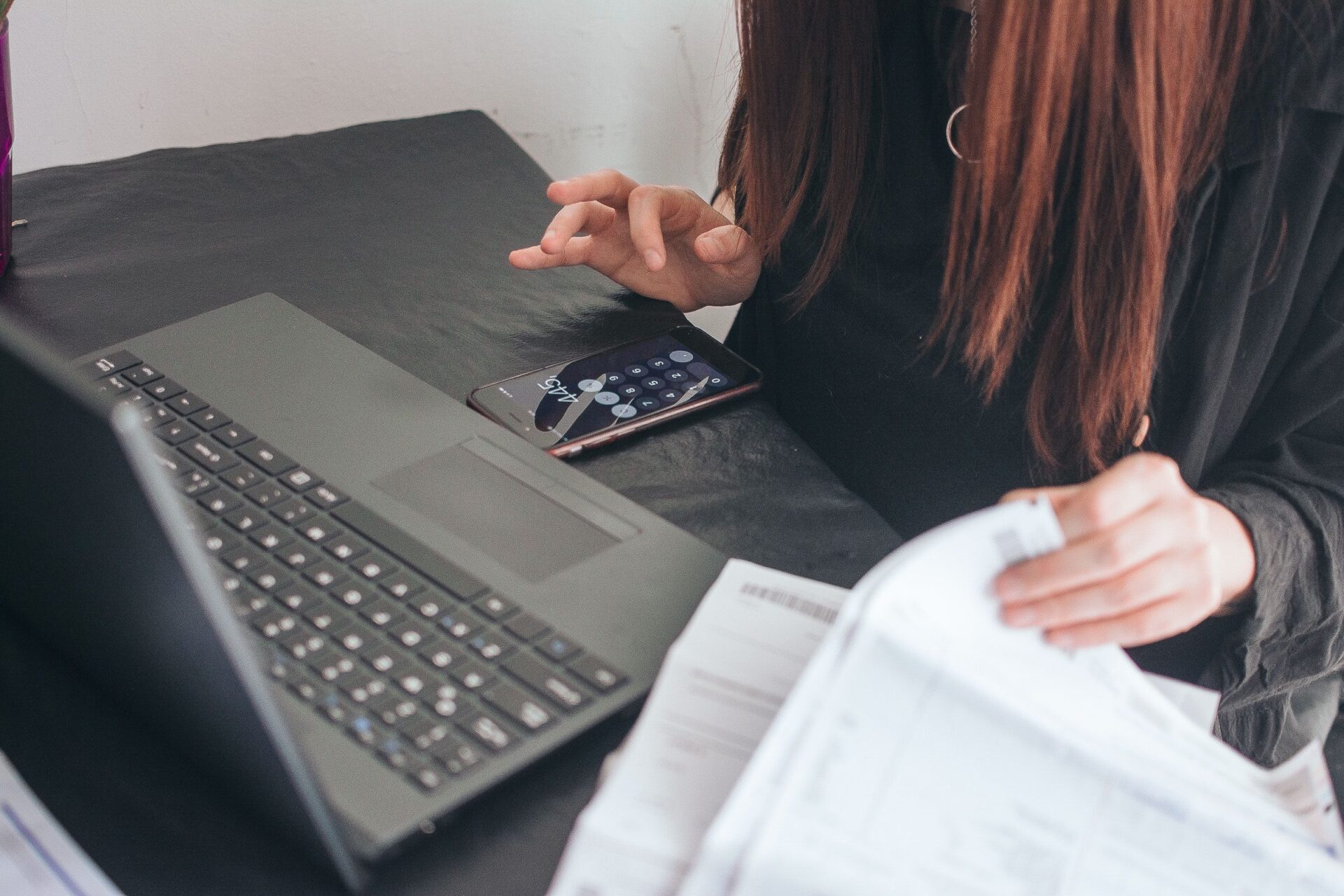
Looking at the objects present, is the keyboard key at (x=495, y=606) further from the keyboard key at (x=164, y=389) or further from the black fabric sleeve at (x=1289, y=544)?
the black fabric sleeve at (x=1289, y=544)

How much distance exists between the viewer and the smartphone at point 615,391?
0.58 meters

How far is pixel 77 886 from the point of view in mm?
341

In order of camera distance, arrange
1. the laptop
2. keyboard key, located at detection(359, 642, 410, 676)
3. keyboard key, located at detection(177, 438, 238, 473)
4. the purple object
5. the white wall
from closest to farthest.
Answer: the laptop < keyboard key, located at detection(359, 642, 410, 676) < keyboard key, located at detection(177, 438, 238, 473) < the purple object < the white wall

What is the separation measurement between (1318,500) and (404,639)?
468 millimetres

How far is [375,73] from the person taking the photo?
3.76ft

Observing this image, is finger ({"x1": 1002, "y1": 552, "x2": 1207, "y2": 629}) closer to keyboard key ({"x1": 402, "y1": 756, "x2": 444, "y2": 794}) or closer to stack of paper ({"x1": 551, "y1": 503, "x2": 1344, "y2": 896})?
stack of paper ({"x1": 551, "y1": 503, "x2": 1344, "y2": 896})

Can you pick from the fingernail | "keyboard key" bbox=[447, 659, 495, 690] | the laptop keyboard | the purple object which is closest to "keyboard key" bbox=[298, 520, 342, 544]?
the laptop keyboard

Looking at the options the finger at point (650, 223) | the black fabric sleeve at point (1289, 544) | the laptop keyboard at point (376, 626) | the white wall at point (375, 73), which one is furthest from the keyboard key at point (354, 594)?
the white wall at point (375, 73)

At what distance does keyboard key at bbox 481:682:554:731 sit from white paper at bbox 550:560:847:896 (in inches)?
1.3

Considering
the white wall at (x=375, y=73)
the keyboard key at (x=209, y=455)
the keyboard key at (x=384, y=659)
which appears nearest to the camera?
the keyboard key at (x=384, y=659)

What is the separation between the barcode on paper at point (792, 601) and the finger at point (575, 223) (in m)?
0.34

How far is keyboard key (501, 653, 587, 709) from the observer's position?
1.26 feet

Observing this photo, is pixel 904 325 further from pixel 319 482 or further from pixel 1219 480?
pixel 319 482

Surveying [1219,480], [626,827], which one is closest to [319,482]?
[626,827]
